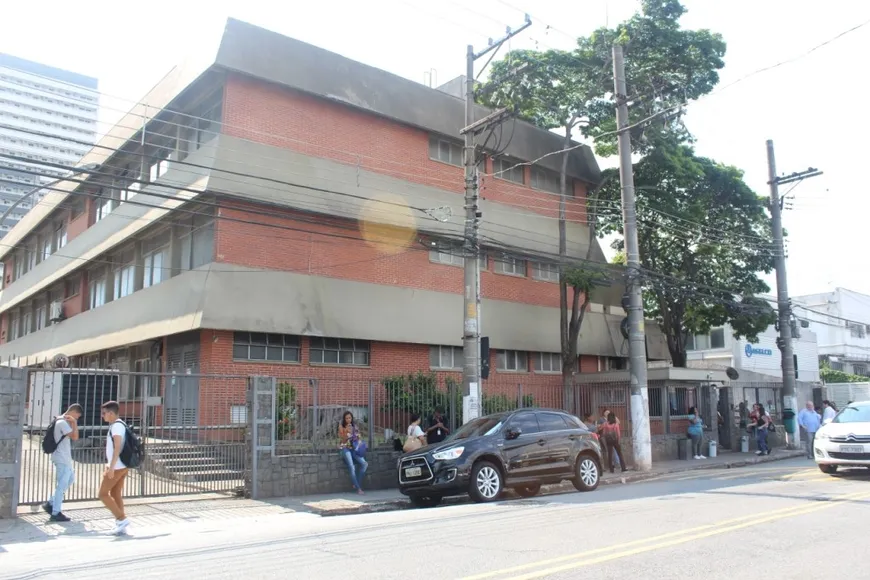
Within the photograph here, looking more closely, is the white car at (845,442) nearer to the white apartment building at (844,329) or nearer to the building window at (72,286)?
the building window at (72,286)

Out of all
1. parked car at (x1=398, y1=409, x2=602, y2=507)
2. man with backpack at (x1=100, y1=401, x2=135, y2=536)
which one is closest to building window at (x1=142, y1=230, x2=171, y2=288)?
parked car at (x1=398, y1=409, x2=602, y2=507)

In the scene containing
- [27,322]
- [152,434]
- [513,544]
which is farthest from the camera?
[27,322]

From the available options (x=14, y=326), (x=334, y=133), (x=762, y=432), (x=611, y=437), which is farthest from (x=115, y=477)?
(x=14, y=326)

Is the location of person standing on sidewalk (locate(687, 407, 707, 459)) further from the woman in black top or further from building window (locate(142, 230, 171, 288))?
building window (locate(142, 230, 171, 288))

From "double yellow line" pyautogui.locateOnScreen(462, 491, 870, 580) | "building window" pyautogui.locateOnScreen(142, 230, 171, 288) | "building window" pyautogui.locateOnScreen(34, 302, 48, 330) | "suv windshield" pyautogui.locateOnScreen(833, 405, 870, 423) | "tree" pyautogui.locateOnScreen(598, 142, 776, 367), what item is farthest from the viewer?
"building window" pyautogui.locateOnScreen(34, 302, 48, 330)

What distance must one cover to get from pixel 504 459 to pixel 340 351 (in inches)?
357

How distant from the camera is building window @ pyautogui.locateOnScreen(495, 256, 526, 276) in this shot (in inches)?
1022

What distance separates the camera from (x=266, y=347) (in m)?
20.0

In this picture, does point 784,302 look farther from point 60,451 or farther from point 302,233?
point 60,451

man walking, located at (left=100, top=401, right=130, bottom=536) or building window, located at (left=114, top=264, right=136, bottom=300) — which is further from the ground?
building window, located at (left=114, top=264, right=136, bottom=300)

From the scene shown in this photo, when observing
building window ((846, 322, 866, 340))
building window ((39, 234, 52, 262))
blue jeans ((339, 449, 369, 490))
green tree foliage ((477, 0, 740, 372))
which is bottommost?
blue jeans ((339, 449, 369, 490))

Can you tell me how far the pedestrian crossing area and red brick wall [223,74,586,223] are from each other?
11451mm

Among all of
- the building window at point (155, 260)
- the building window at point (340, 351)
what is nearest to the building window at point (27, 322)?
the building window at point (155, 260)

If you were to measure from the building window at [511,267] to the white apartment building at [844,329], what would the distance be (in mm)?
32911
